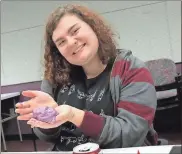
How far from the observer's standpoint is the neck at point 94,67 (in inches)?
39.1

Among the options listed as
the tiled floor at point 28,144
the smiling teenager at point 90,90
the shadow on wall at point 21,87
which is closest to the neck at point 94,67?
the smiling teenager at point 90,90

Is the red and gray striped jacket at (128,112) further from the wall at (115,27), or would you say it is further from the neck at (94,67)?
the wall at (115,27)

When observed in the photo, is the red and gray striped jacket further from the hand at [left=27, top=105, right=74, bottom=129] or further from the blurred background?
the blurred background

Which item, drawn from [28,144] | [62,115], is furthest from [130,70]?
[28,144]

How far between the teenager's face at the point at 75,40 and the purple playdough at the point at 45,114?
237mm

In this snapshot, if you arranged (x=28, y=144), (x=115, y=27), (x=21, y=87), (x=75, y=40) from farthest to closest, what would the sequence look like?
(x=21, y=87)
(x=28, y=144)
(x=115, y=27)
(x=75, y=40)

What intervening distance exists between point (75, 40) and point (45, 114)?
0.95ft

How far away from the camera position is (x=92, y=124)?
2.57ft

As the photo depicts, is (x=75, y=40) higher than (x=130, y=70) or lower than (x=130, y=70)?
higher

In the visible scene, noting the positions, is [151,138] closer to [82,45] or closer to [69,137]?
[69,137]

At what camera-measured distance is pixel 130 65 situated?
3.02 ft

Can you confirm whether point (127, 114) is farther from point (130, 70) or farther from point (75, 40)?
point (75, 40)

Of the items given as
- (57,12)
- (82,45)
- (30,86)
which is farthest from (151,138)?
(30,86)

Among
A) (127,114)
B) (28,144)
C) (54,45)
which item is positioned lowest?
(28,144)
